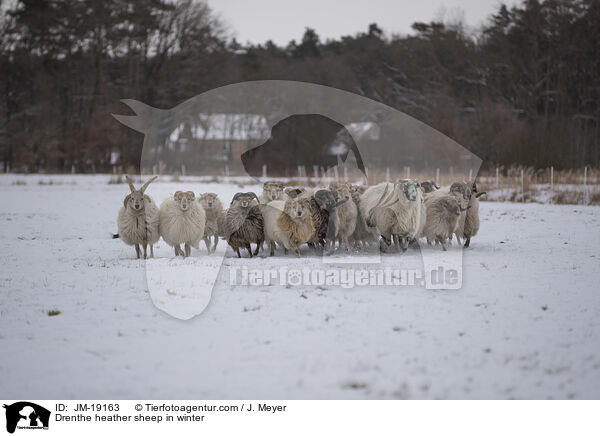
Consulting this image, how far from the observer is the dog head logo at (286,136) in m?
34.4

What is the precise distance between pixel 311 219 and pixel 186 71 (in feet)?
119

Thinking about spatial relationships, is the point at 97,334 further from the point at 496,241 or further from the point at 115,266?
the point at 496,241

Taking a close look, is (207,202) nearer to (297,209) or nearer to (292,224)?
(292,224)

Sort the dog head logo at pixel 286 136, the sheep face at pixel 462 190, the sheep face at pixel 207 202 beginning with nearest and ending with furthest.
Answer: the sheep face at pixel 462 190 < the sheep face at pixel 207 202 < the dog head logo at pixel 286 136

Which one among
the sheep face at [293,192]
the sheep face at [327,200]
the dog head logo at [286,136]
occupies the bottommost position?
the sheep face at [327,200]

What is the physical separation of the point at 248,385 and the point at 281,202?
5903mm

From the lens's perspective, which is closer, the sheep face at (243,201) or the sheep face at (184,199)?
the sheep face at (184,199)

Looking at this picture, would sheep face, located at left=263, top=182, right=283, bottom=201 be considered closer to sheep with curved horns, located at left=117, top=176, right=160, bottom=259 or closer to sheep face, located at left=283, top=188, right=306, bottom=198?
sheep face, located at left=283, top=188, right=306, bottom=198

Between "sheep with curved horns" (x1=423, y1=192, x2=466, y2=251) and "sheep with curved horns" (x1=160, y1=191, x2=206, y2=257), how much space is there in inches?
171

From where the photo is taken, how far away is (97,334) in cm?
536

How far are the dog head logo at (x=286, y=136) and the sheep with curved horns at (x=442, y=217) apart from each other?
20923 mm

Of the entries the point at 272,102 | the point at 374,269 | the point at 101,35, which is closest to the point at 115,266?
the point at 374,269

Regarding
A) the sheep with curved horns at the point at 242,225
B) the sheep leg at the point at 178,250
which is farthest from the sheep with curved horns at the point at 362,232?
the sheep leg at the point at 178,250

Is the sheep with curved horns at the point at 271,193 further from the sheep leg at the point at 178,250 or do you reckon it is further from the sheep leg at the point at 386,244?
the sheep leg at the point at 386,244
